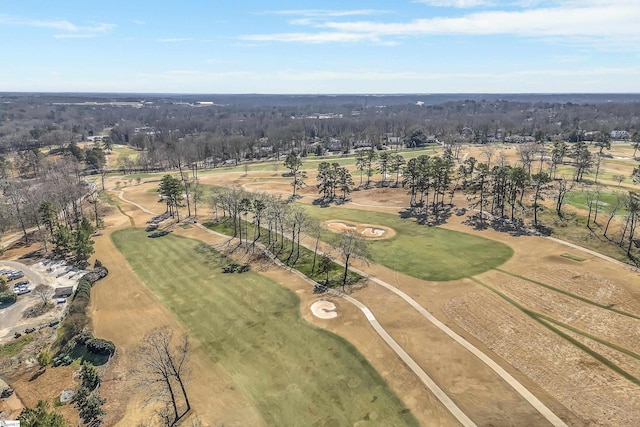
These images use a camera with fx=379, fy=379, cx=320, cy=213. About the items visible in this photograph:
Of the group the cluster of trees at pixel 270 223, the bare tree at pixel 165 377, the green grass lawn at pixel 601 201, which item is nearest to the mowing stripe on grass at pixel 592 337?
the cluster of trees at pixel 270 223

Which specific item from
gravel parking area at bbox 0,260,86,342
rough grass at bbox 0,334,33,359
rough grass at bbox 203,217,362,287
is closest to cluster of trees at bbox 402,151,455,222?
rough grass at bbox 203,217,362,287

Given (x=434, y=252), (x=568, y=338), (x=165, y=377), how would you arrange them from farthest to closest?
(x=434, y=252) → (x=568, y=338) → (x=165, y=377)

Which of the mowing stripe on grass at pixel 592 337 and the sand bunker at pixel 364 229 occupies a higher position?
the sand bunker at pixel 364 229

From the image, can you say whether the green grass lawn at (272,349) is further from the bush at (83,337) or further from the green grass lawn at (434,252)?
the green grass lawn at (434,252)

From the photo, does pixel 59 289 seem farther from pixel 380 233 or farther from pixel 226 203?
pixel 380 233

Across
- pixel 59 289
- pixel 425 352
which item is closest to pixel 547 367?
pixel 425 352

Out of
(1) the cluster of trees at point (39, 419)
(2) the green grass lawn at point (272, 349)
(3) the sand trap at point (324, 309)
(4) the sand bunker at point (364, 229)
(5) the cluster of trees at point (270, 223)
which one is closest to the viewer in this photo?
(1) the cluster of trees at point (39, 419)

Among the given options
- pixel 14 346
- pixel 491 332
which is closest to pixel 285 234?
pixel 491 332

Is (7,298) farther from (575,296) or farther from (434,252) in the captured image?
(575,296)
